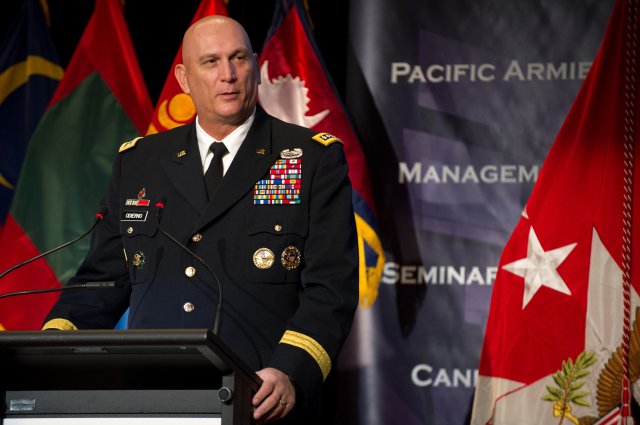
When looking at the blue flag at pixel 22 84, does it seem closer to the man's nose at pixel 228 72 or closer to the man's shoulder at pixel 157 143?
the man's shoulder at pixel 157 143

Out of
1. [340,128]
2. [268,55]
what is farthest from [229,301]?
[268,55]

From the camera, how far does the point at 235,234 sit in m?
2.03

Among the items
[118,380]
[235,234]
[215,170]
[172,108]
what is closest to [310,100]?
[172,108]

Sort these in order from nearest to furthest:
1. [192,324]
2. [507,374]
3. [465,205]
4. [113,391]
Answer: [113,391]
[192,324]
[507,374]
[465,205]

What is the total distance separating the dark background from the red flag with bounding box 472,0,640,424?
1.08 meters

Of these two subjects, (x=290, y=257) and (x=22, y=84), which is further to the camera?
(x=22, y=84)

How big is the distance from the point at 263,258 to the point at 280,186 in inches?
7.1

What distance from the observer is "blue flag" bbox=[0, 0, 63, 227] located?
4.01 metres

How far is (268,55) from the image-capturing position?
365 cm

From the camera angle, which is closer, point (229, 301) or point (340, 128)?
point (229, 301)

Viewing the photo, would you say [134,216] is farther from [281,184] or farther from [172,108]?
[172,108]

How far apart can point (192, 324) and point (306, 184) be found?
396 mm

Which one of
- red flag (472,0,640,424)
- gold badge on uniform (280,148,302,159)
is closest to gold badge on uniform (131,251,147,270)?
gold badge on uniform (280,148,302,159)

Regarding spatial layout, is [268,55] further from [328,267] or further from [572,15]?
[328,267]
